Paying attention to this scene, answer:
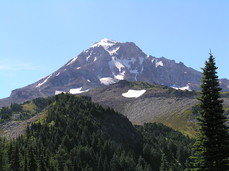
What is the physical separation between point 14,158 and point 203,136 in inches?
2998

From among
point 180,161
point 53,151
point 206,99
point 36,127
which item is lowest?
point 180,161

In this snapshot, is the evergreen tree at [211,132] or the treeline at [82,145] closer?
the evergreen tree at [211,132]

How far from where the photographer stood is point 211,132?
29.4 metres

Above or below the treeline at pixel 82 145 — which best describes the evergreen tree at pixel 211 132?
above

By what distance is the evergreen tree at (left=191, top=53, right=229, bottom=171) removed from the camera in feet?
94.2

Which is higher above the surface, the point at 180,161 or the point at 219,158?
the point at 219,158

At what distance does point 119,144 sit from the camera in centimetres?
17225

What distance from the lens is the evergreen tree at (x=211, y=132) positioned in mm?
28703

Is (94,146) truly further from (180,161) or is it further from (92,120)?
(180,161)

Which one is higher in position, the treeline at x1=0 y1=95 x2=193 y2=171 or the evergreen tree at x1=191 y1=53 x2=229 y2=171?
the evergreen tree at x1=191 y1=53 x2=229 y2=171

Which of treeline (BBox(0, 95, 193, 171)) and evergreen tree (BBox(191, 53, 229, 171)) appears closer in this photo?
evergreen tree (BBox(191, 53, 229, 171))

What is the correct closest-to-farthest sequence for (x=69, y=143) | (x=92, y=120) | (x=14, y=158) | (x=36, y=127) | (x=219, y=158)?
(x=219, y=158) → (x=14, y=158) → (x=69, y=143) → (x=36, y=127) → (x=92, y=120)

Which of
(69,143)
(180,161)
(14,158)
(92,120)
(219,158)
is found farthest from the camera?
(180,161)

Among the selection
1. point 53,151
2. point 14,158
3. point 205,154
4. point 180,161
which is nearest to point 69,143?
point 53,151
